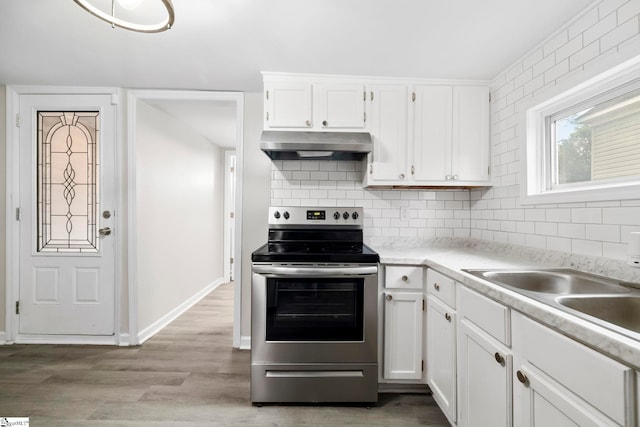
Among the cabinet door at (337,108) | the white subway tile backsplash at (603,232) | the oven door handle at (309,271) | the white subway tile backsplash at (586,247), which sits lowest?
the oven door handle at (309,271)

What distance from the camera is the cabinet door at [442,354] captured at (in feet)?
5.00

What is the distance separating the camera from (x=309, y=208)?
7.50ft

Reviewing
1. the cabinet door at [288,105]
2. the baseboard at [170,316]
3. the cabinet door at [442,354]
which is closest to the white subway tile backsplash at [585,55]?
the cabinet door at [442,354]

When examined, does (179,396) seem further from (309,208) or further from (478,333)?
(478,333)

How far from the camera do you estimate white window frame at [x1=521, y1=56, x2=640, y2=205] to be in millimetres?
1308

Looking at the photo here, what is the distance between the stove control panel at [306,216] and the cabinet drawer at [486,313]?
3.36ft

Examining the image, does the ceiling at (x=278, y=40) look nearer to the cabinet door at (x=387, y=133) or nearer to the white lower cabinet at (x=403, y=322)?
the cabinet door at (x=387, y=133)

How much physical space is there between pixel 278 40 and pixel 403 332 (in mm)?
1980

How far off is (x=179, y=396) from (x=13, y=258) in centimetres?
205

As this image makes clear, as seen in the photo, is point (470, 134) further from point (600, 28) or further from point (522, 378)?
point (522, 378)

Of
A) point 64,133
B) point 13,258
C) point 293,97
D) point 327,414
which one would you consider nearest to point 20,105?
point 64,133

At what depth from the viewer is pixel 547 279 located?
55.6 inches

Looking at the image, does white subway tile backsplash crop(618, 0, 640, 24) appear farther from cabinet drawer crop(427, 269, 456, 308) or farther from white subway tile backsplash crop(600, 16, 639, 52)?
cabinet drawer crop(427, 269, 456, 308)

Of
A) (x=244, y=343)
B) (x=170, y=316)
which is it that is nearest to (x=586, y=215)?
(x=244, y=343)
